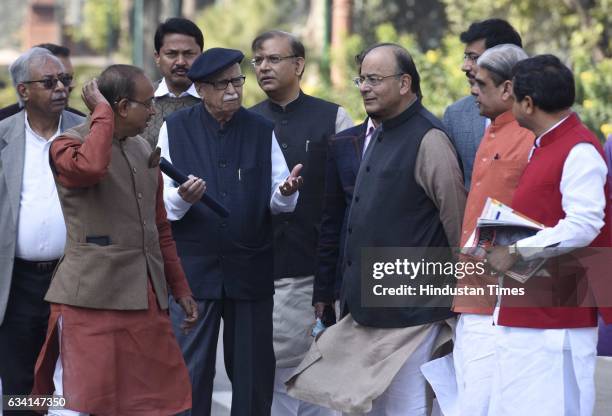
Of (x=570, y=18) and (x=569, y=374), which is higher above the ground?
(x=570, y=18)

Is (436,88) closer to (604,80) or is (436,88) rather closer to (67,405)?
(604,80)

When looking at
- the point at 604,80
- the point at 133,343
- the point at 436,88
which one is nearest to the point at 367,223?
the point at 133,343

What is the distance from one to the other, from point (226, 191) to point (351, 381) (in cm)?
128

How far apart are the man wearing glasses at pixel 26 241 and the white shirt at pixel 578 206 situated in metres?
2.60

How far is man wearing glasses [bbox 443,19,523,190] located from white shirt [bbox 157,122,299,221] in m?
0.89

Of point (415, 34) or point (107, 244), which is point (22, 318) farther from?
point (415, 34)

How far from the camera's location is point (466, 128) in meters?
7.19

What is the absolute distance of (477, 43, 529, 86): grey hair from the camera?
Answer: 6.16 m

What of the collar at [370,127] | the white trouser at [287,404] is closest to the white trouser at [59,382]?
the white trouser at [287,404]

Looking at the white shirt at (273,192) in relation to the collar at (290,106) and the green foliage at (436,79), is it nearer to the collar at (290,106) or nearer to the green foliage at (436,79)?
the collar at (290,106)

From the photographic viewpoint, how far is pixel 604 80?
43.2ft

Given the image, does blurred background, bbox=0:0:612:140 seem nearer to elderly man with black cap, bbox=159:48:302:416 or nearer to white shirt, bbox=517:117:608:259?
elderly man with black cap, bbox=159:48:302:416

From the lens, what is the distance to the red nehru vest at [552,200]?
545 cm

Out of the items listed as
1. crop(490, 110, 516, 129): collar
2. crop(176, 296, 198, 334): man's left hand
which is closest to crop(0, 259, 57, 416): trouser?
crop(176, 296, 198, 334): man's left hand
